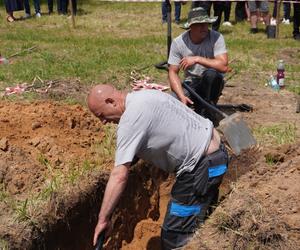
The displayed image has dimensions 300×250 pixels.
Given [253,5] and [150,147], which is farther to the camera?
[253,5]

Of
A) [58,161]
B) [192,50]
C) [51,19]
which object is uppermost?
[192,50]

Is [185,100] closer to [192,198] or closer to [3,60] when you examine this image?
[192,198]

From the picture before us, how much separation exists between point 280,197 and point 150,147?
144 centimetres

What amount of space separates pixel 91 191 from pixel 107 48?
6.36 m

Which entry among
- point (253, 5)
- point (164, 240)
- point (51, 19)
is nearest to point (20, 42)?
point (51, 19)

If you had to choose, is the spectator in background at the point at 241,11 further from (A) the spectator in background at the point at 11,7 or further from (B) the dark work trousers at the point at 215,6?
(A) the spectator in background at the point at 11,7

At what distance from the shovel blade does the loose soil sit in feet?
0.36

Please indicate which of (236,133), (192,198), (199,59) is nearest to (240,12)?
(199,59)

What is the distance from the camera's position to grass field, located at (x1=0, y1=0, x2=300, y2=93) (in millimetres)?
9180

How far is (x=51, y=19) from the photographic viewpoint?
15.4 metres

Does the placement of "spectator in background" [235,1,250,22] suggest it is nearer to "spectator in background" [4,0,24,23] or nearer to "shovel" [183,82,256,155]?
"spectator in background" [4,0,24,23]

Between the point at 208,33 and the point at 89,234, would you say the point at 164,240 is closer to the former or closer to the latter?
the point at 89,234

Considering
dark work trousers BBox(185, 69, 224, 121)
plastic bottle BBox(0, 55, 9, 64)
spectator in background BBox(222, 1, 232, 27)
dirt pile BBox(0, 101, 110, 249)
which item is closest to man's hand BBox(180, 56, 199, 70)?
dark work trousers BBox(185, 69, 224, 121)

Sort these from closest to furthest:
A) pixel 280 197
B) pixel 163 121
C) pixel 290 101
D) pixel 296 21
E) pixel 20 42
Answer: pixel 163 121
pixel 280 197
pixel 290 101
pixel 20 42
pixel 296 21
